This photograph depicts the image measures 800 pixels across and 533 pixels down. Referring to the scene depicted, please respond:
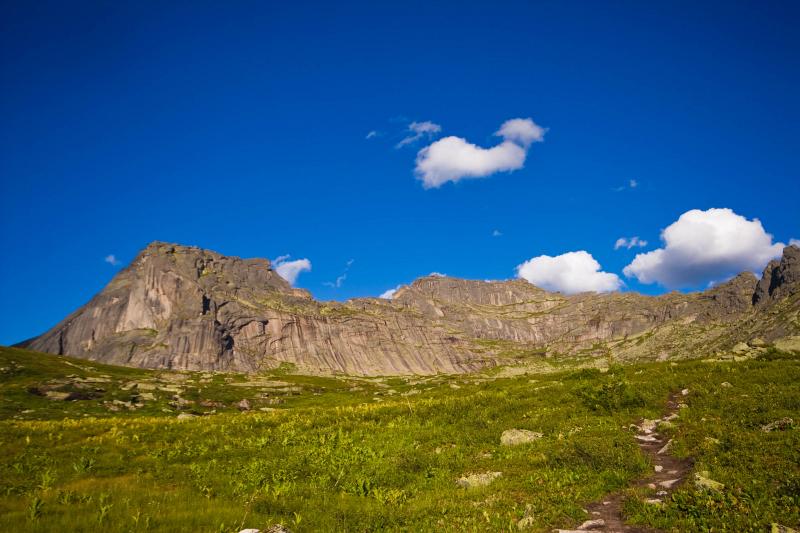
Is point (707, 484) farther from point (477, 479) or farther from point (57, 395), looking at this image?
point (57, 395)

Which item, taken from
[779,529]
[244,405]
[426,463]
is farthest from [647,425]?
[244,405]

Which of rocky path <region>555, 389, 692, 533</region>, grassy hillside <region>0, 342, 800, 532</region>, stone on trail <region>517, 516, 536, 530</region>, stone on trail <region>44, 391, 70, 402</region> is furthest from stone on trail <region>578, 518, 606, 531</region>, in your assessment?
stone on trail <region>44, 391, 70, 402</region>

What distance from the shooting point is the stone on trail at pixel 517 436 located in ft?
60.2

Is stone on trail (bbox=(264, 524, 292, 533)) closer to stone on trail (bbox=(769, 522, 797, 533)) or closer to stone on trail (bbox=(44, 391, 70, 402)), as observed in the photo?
stone on trail (bbox=(769, 522, 797, 533))

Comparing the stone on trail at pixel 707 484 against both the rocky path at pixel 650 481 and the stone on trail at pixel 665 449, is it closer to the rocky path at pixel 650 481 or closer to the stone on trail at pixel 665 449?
the rocky path at pixel 650 481

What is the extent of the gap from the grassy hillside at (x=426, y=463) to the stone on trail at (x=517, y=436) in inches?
18.9

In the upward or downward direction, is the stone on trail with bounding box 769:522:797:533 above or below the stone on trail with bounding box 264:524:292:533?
above

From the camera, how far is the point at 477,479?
46.4 ft

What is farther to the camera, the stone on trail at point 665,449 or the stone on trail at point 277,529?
the stone on trail at point 665,449

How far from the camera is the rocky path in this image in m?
10.2

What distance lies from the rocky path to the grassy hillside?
0.33 metres

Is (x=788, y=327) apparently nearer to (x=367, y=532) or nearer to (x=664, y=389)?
(x=664, y=389)

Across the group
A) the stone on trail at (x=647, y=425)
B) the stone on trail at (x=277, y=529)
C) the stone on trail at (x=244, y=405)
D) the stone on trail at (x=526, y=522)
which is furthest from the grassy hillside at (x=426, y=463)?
the stone on trail at (x=244, y=405)

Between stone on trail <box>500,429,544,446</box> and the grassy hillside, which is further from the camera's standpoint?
stone on trail <box>500,429,544,446</box>
